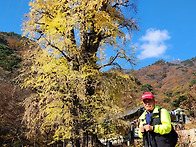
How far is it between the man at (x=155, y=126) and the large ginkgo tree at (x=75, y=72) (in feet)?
16.7

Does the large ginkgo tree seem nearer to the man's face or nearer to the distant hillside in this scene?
the man's face

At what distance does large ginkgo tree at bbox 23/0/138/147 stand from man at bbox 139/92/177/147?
509 centimetres

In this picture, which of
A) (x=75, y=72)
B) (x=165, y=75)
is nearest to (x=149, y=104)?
(x=75, y=72)

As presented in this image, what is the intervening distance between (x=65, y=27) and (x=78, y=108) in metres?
3.17

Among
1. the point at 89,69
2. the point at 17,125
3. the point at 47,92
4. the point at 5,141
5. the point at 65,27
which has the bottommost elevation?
the point at 5,141

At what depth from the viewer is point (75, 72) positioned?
7762 mm

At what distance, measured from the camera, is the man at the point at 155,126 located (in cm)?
235

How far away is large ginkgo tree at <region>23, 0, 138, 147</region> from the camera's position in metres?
7.76

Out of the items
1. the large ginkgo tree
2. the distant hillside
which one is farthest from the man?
the distant hillside

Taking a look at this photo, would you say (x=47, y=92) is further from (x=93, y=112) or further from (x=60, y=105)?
(x=93, y=112)

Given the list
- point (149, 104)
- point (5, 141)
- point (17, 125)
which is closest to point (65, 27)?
point (149, 104)

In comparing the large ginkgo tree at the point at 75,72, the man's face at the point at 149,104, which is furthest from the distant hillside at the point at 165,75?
the man's face at the point at 149,104

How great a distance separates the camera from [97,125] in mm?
7840

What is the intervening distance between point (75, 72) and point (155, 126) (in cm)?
562
